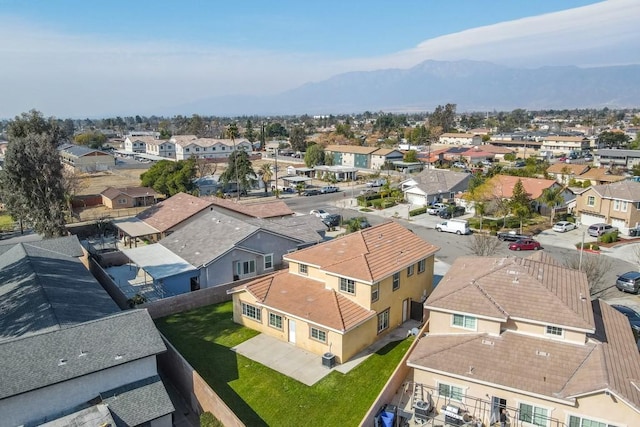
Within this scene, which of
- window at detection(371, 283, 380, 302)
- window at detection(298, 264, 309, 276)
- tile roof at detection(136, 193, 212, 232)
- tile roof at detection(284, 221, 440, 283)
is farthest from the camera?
tile roof at detection(136, 193, 212, 232)

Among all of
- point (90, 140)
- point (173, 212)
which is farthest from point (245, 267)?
point (90, 140)

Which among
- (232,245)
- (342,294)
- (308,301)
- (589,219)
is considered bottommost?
(589,219)

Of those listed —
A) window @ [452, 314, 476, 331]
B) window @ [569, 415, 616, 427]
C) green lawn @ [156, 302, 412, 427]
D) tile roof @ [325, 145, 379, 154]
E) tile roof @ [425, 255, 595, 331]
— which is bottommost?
green lawn @ [156, 302, 412, 427]

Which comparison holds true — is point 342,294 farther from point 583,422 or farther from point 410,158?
point 410,158

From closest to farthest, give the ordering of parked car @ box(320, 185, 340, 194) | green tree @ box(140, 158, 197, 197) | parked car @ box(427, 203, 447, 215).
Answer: parked car @ box(427, 203, 447, 215) < green tree @ box(140, 158, 197, 197) < parked car @ box(320, 185, 340, 194)

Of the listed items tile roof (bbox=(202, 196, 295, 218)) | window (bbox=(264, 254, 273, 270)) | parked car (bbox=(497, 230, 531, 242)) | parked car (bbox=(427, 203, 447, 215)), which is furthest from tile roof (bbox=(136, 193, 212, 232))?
parked car (bbox=(497, 230, 531, 242))

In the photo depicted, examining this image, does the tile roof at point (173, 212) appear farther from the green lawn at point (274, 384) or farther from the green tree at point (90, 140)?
the green tree at point (90, 140)

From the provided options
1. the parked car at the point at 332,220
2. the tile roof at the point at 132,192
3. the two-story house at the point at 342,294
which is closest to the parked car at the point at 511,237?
the parked car at the point at 332,220

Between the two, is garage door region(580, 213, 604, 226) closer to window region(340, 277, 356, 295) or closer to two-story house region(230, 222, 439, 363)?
two-story house region(230, 222, 439, 363)
